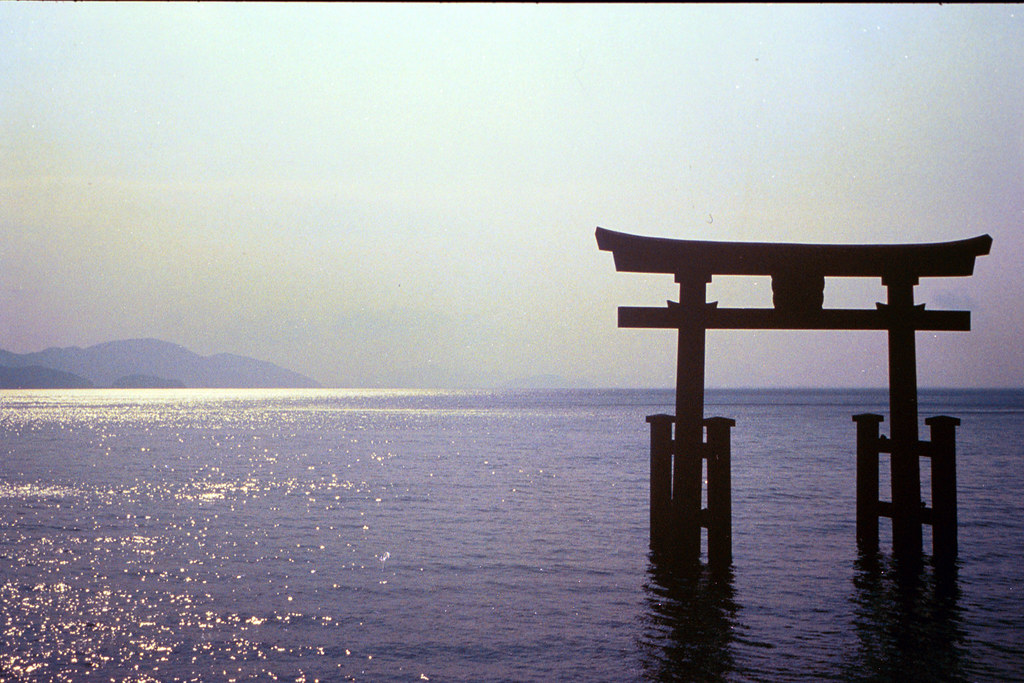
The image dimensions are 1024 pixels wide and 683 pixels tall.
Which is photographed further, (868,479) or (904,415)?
(868,479)

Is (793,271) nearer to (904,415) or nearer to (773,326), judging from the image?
(773,326)

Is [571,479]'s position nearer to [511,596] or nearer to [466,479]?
[466,479]

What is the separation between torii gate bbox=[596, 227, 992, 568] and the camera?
11.7m

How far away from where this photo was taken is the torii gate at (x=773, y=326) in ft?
38.4

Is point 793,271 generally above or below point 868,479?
above

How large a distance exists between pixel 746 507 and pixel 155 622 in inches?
598

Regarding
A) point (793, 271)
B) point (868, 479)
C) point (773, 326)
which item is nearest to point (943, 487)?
point (868, 479)

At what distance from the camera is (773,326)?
472 inches

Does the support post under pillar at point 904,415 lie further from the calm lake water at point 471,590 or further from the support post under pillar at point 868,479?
the calm lake water at point 471,590

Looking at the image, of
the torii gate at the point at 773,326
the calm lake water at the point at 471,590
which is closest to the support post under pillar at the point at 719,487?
the torii gate at the point at 773,326

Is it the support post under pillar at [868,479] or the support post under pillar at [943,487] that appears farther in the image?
the support post under pillar at [868,479]

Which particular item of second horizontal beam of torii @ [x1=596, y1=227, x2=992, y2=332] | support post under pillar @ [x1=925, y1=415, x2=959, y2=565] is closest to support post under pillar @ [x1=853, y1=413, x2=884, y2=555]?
support post under pillar @ [x1=925, y1=415, x2=959, y2=565]

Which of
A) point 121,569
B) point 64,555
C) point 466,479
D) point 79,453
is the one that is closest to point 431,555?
point 121,569

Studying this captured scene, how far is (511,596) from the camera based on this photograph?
39.0ft
